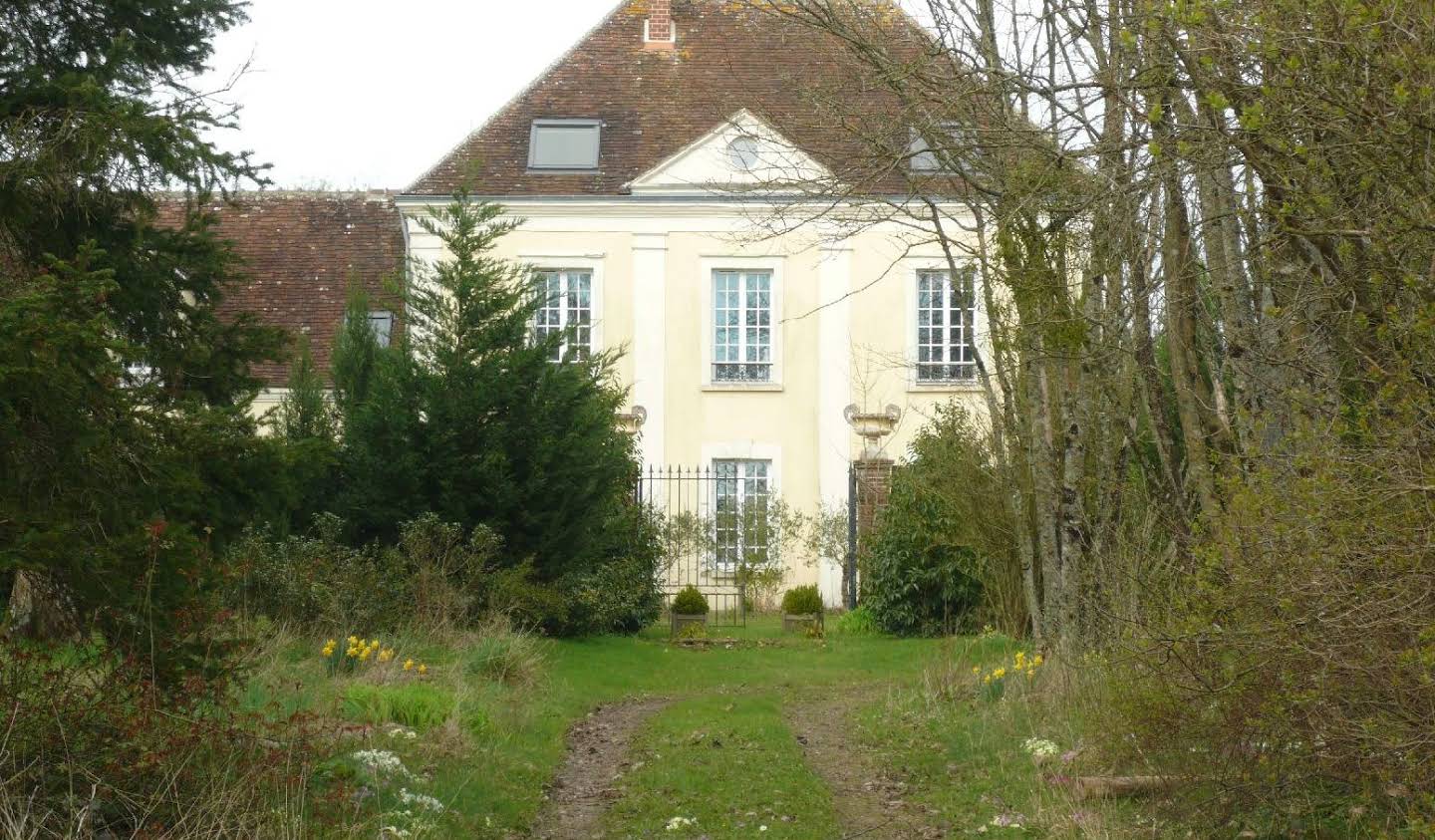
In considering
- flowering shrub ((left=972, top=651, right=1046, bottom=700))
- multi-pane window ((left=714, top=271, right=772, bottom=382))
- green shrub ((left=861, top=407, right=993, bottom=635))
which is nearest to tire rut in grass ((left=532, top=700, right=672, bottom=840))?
flowering shrub ((left=972, top=651, right=1046, bottom=700))

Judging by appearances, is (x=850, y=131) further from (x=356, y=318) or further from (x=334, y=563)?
(x=356, y=318)

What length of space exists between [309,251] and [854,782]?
22.7 metres

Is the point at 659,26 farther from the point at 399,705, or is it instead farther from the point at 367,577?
the point at 399,705

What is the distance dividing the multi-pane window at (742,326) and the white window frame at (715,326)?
0.26 ft

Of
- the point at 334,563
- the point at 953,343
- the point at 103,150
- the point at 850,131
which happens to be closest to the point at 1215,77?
the point at 850,131

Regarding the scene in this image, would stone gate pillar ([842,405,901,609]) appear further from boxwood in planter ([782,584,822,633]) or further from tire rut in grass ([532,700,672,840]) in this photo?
tire rut in grass ([532,700,672,840])

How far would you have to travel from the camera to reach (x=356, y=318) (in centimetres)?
2156

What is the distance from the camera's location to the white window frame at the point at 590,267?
27516 millimetres

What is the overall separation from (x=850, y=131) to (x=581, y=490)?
783cm

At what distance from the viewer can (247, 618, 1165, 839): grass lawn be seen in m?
8.23

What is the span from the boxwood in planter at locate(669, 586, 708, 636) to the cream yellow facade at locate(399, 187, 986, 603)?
6719mm

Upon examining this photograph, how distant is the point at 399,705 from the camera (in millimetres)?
9883

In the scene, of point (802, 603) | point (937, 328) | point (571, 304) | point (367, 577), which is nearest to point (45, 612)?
point (367, 577)

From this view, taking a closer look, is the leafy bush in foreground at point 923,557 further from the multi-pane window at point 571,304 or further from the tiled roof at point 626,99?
the multi-pane window at point 571,304
